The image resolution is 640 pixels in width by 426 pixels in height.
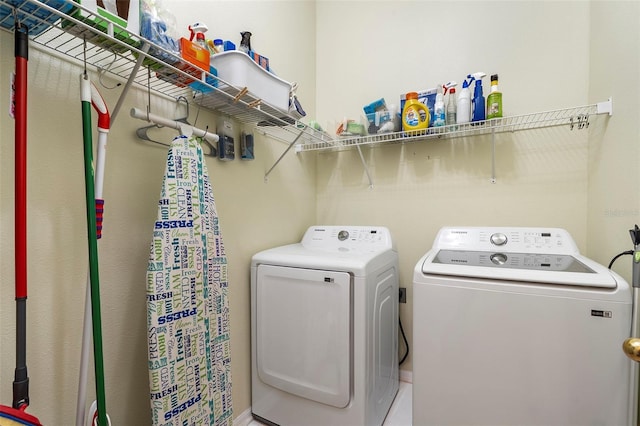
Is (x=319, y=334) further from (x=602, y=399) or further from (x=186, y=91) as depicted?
(x=186, y=91)

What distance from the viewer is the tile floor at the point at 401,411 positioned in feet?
5.45

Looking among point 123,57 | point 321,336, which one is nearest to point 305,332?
point 321,336

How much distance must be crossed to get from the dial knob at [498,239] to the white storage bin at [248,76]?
1321 millimetres

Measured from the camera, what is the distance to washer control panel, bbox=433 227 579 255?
1.50 m

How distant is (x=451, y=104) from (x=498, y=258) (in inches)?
37.1

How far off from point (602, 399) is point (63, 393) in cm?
177

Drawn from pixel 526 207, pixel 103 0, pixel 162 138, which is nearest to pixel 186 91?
pixel 162 138

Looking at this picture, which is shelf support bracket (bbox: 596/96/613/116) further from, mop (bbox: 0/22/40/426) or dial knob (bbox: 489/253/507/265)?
mop (bbox: 0/22/40/426)

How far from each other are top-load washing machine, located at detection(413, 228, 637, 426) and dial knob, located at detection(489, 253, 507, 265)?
0.25 m

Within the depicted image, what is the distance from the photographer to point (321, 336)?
1447 mm

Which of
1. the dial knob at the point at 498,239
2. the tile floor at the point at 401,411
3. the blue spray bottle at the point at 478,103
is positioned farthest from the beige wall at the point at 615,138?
the tile floor at the point at 401,411

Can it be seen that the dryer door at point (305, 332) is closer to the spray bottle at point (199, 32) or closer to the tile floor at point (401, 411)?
the tile floor at point (401, 411)

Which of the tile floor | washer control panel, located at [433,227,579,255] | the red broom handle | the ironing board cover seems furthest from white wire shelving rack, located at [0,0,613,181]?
the tile floor

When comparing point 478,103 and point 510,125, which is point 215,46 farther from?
point 510,125
